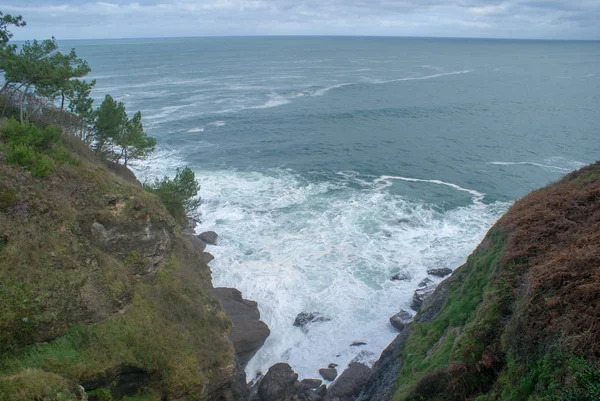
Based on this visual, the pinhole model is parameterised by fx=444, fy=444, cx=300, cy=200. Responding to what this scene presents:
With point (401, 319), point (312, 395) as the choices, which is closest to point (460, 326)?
point (312, 395)

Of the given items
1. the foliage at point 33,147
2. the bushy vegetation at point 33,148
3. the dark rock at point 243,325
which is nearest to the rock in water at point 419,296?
the dark rock at point 243,325

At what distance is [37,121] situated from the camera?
3244cm

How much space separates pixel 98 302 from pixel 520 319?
1798 centimetres

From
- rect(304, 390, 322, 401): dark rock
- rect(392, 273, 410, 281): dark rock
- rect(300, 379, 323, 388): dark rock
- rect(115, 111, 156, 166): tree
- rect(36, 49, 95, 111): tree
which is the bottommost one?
rect(300, 379, 323, 388): dark rock

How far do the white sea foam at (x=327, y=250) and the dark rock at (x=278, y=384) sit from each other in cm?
186

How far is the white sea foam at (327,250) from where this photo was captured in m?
32.1

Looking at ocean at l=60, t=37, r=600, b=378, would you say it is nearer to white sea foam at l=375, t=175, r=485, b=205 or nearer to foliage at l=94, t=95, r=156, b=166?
white sea foam at l=375, t=175, r=485, b=205

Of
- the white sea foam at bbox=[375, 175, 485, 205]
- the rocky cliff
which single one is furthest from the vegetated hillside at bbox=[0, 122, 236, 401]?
the white sea foam at bbox=[375, 175, 485, 205]

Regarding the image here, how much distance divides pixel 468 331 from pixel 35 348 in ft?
58.4

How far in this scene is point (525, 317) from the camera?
16.1 metres

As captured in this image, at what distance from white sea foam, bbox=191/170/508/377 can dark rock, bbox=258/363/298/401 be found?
1865 millimetres

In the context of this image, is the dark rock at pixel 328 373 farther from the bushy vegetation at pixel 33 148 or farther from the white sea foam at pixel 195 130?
the white sea foam at pixel 195 130

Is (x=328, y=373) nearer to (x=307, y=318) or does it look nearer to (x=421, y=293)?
(x=307, y=318)

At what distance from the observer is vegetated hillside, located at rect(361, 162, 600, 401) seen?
1382 centimetres
